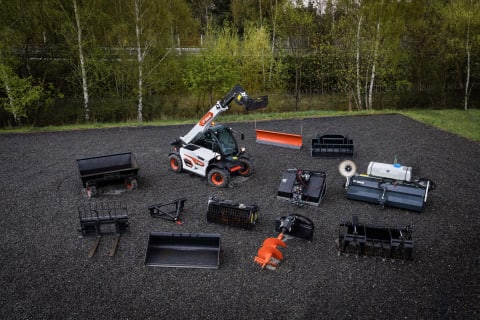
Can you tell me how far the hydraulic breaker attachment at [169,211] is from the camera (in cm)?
829

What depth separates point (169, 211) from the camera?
8.76 meters

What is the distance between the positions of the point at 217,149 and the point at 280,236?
3.79m

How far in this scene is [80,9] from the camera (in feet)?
58.1

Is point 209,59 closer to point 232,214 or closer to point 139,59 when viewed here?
point 139,59

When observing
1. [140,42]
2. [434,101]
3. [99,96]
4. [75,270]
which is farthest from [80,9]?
[434,101]

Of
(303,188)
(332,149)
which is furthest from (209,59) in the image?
(303,188)

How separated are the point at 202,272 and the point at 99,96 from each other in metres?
17.7

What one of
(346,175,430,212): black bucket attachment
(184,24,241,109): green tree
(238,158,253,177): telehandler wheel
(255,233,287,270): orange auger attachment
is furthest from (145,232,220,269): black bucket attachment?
(184,24,241,109): green tree

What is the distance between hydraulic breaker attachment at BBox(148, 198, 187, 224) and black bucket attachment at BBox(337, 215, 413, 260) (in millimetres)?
3643

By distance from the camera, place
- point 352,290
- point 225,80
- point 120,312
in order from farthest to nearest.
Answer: point 225,80
point 352,290
point 120,312

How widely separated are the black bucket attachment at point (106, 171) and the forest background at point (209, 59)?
973 centimetres

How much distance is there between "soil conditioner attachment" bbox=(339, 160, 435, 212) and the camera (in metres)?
8.45

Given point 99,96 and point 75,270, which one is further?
point 99,96

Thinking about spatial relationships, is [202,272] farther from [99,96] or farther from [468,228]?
[99,96]
